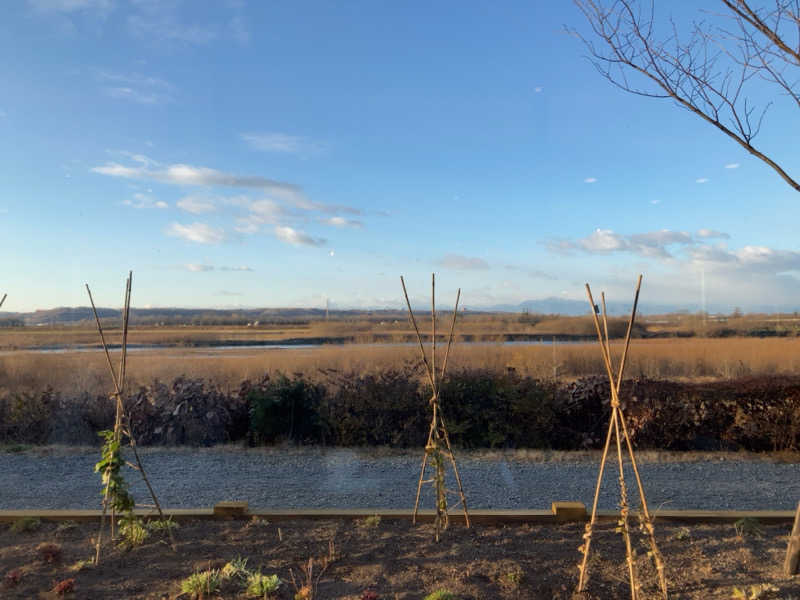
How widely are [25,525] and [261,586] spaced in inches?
77.4

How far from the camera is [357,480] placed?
5.63 metres

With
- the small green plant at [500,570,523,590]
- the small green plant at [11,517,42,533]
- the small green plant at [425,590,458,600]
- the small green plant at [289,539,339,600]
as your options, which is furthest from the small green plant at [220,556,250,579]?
the small green plant at [11,517,42,533]

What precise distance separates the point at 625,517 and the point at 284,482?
356 centimetres

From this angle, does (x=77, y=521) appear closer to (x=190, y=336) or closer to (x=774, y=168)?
(x=774, y=168)

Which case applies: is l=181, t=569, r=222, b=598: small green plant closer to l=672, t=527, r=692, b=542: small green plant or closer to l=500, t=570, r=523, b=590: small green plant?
l=500, t=570, r=523, b=590: small green plant

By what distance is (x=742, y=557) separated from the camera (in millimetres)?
3242

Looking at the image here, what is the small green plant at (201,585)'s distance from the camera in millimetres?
2814

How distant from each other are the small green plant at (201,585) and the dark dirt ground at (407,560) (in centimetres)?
4

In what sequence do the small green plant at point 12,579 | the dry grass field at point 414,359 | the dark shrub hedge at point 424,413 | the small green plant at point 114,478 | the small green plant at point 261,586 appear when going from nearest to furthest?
the small green plant at point 261,586, the small green plant at point 12,579, the small green plant at point 114,478, the dark shrub hedge at point 424,413, the dry grass field at point 414,359

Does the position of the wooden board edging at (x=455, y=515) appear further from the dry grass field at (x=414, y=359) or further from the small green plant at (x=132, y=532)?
the dry grass field at (x=414, y=359)

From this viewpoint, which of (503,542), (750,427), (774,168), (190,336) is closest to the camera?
(774,168)

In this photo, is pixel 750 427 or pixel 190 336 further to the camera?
pixel 190 336

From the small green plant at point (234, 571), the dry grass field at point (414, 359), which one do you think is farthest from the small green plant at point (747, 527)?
the dry grass field at point (414, 359)

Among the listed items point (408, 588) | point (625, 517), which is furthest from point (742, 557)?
point (408, 588)
